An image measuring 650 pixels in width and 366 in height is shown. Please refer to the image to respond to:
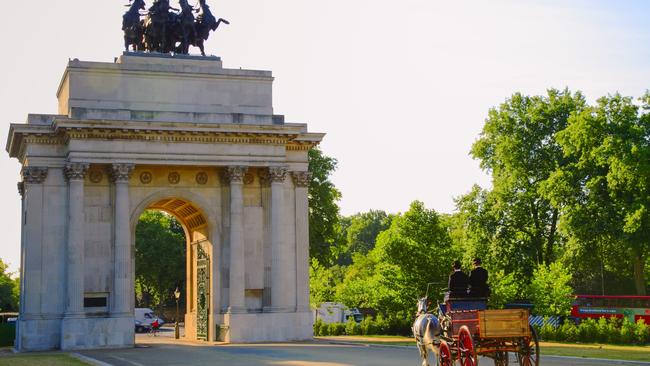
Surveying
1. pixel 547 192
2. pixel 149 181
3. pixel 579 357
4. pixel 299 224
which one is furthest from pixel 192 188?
pixel 547 192

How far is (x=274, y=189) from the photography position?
151 ft

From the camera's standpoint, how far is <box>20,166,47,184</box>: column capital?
43281mm

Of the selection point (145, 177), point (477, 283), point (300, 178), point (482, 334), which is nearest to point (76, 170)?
point (145, 177)

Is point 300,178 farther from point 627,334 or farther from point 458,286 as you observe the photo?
point 458,286

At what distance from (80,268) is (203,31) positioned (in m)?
13.5

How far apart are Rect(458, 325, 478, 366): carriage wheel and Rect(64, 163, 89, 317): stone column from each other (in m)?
26.1

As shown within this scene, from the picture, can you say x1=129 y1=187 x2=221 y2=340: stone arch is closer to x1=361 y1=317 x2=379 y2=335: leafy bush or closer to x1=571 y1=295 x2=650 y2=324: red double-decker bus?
x1=361 y1=317 x2=379 y2=335: leafy bush

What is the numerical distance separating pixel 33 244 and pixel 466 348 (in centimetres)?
2865

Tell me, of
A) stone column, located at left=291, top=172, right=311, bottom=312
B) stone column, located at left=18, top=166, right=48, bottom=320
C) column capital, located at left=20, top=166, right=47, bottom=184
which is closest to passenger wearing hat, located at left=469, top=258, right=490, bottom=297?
stone column, located at left=291, top=172, right=311, bottom=312

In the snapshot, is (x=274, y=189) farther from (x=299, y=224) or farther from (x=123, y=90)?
(x=123, y=90)

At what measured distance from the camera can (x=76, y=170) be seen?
1686 inches

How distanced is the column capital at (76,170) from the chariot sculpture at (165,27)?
7365mm

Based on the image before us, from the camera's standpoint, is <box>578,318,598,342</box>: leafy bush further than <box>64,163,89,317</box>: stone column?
Yes

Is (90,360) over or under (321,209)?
under
